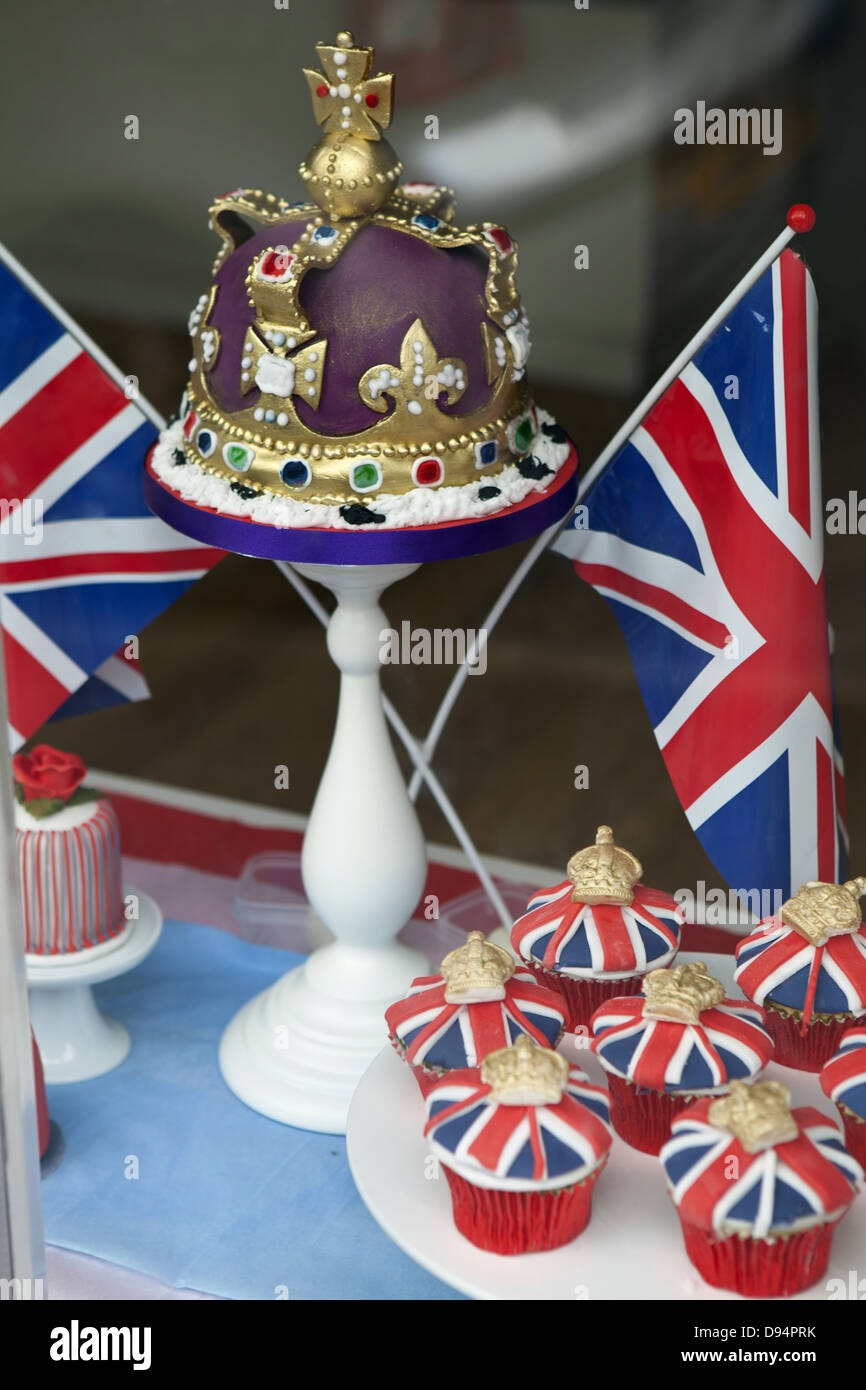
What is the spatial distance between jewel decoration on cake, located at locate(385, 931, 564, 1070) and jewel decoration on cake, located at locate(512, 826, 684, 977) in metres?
0.08

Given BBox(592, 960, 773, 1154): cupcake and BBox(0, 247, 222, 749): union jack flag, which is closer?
BBox(592, 960, 773, 1154): cupcake

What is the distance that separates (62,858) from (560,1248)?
2.46ft

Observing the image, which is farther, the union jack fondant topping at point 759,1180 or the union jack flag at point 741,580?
the union jack flag at point 741,580

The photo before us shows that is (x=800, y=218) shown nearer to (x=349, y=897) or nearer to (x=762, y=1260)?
(x=349, y=897)

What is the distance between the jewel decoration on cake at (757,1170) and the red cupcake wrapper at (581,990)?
12.1 inches

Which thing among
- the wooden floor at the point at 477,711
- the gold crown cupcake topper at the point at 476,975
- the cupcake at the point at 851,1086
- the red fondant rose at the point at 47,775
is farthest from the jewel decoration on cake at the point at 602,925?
the wooden floor at the point at 477,711

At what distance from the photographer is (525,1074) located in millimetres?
1358

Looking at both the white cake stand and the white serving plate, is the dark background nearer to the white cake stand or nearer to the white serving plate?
the white cake stand

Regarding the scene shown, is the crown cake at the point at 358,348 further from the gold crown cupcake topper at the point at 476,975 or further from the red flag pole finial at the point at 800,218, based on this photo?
the gold crown cupcake topper at the point at 476,975

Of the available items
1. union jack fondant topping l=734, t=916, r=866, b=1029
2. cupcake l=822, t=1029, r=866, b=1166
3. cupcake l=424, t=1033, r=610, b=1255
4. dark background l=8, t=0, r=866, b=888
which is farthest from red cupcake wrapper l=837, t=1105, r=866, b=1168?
dark background l=8, t=0, r=866, b=888

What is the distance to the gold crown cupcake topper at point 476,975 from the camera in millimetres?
1500

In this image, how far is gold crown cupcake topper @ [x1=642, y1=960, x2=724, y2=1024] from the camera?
1.45m

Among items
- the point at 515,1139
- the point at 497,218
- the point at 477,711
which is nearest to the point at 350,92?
the point at 515,1139

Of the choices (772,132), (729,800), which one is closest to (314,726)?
(729,800)
